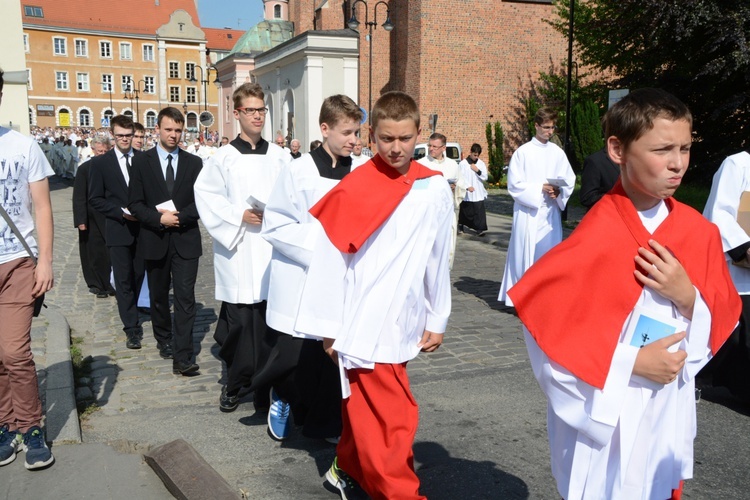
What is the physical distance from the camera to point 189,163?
678 centimetres

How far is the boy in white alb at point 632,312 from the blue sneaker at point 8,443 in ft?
11.1

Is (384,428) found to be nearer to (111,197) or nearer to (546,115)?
(111,197)

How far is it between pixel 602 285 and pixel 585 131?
25829mm

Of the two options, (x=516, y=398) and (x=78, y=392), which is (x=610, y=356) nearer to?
(x=516, y=398)

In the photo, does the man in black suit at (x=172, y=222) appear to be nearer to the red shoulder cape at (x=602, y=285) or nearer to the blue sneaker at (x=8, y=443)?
the blue sneaker at (x=8, y=443)

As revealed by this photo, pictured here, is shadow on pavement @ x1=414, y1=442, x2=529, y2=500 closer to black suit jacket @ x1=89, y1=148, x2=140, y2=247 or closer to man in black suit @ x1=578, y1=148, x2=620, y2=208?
man in black suit @ x1=578, y1=148, x2=620, y2=208

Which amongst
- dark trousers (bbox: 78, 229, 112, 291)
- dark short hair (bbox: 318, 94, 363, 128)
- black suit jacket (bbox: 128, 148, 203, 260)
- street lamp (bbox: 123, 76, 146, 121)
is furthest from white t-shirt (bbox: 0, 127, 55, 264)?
street lamp (bbox: 123, 76, 146, 121)

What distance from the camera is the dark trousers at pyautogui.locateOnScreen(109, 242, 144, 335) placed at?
25.0 feet

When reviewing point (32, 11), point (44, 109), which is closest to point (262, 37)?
point (44, 109)

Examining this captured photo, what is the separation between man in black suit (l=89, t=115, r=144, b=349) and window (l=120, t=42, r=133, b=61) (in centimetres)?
9285

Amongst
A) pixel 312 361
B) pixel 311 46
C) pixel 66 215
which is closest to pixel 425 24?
pixel 311 46

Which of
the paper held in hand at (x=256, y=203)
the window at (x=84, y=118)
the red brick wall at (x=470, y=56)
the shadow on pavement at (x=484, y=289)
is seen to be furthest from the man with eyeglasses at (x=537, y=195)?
the window at (x=84, y=118)

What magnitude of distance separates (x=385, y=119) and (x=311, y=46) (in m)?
37.6

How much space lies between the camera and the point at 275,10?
63312mm
